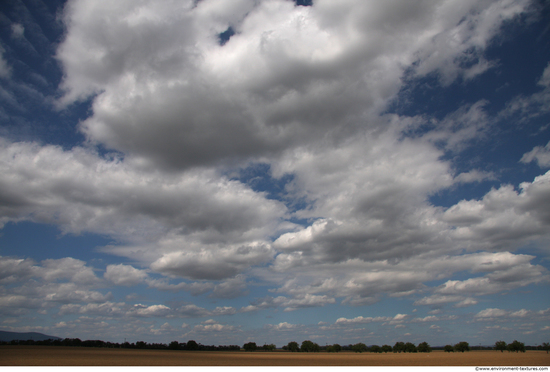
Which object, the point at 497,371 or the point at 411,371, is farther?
the point at 411,371

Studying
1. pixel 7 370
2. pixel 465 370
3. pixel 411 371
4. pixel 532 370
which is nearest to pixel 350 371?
pixel 411 371

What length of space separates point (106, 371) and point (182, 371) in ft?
41.0

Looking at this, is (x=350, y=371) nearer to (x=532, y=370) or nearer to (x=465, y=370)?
(x=465, y=370)

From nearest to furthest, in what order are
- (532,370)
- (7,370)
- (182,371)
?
1. (532,370)
2. (7,370)
3. (182,371)

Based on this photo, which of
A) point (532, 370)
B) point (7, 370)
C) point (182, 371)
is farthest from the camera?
point (182, 371)

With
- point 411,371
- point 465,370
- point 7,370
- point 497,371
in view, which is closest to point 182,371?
point 7,370

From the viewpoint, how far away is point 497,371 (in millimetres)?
Answer: 52000

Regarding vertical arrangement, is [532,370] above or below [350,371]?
above

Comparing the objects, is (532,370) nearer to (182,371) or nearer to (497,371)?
(497,371)

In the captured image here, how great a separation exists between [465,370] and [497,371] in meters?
4.62

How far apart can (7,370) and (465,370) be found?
7606cm

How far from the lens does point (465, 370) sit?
54.1 metres

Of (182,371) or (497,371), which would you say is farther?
(182,371)

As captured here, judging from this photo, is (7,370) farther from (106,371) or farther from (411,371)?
(411,371)
